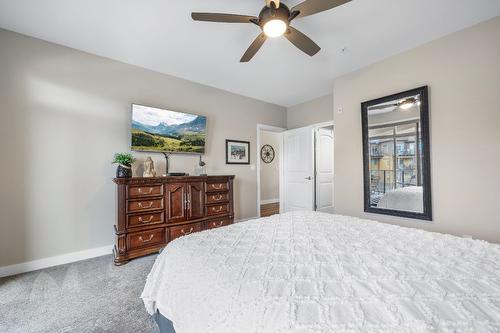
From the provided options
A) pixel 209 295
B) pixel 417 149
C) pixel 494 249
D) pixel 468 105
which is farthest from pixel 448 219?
pixel 209 295

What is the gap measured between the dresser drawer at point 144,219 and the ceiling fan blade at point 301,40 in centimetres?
257

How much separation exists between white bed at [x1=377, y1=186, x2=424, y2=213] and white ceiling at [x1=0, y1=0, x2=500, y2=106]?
1.85m

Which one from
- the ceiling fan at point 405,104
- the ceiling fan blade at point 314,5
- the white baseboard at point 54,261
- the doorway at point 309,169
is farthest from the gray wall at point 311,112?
the white baseboard at point 54,261

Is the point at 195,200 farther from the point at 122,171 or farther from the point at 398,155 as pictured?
the point at 398,155

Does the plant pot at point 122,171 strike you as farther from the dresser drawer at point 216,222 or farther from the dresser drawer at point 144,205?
the dresser drawer at point 216,222

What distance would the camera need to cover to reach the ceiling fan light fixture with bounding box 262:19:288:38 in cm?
163

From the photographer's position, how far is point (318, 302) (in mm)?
696

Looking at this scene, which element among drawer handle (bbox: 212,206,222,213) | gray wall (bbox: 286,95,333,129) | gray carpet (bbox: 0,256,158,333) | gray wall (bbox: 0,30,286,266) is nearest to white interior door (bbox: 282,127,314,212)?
gray wall (bbox: 286,95,333,129)

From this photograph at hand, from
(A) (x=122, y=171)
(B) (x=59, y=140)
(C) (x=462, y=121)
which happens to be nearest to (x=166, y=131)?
(A) (x=122, y=171)

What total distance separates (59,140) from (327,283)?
10.8 ft

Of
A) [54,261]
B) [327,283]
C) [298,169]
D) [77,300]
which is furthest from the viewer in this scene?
[298,169]

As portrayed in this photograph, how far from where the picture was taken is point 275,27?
167 cm

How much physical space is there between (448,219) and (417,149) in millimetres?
877

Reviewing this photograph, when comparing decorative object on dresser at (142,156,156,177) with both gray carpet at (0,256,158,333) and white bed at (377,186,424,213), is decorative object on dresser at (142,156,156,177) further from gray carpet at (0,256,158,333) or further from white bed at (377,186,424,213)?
white bed at (377,186,424,213)
